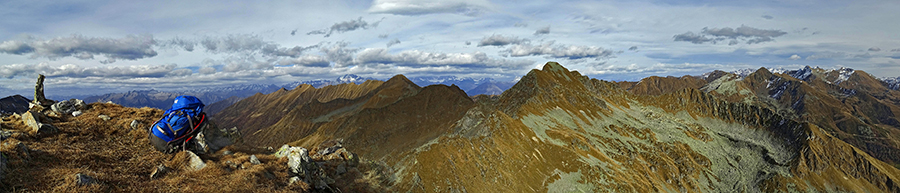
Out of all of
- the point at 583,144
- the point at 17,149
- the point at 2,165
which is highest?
the point at 17,149

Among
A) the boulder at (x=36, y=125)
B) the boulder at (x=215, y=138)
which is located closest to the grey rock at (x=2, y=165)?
the boulder at (x=36, y=125)

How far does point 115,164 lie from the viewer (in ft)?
52.5

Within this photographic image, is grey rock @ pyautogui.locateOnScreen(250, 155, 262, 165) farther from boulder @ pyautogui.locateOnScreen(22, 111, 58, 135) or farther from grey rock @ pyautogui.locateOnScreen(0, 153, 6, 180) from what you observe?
boulder @ pyautogui.locateOnScreen(22, 111, 58, 135)

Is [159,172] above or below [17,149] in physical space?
below

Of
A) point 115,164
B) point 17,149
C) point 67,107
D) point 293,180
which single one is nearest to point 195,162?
point 115,164

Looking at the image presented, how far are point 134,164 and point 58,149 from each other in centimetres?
314

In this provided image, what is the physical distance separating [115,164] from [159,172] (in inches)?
83.3

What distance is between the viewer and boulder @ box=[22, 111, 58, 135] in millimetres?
17281

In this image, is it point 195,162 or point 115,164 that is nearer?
point 115,164

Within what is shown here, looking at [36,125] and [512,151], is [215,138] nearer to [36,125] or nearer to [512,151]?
[36,125]

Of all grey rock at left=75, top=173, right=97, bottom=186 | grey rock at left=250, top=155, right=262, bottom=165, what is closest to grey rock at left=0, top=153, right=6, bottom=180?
grey rock at left=75, top=173, right=97, bottom=186

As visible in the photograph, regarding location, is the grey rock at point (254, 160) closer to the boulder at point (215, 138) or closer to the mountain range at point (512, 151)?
the mountain range at point (512, 151)

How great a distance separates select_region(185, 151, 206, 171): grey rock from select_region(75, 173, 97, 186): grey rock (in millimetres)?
3544

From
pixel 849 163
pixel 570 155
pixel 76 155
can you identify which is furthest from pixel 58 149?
pixel 849 163
